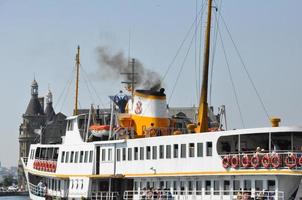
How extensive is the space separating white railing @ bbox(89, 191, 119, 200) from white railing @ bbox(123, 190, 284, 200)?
77 centimetres

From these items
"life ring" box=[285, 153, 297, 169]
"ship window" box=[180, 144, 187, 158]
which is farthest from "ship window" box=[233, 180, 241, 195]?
"life ring" box=[285, 153, 297, 169]

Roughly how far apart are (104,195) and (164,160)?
6.45 meters

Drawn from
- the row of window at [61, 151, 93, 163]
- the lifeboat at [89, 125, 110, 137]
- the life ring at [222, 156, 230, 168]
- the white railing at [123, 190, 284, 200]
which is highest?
the lifeboat at [89, 125, 110, 137]

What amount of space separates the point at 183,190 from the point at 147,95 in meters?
8.12

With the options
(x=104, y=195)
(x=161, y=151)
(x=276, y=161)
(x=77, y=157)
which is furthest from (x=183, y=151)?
(x=77, y=157)

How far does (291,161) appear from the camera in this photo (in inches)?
1282

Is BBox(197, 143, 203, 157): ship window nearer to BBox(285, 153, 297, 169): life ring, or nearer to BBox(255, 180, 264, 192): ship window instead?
BBox(255, 180, 264, 192): ship window

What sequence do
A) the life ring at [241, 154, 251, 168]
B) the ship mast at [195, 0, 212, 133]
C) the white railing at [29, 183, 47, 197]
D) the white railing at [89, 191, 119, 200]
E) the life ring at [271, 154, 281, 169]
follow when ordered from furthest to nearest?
the white railing at [29, 183, 47, 197], the white railing at [89, 191, 119, 200], the ship mast at [195, 0, 212, 133], the life ring at [241, 154, 251, 168], the life ring at [271, 154, 281, 169]

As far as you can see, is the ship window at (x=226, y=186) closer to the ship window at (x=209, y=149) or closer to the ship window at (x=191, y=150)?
the ship window at (x=209, y=149)

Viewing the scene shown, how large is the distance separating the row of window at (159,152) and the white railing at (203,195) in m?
2.08

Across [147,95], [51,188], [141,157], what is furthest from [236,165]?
[51,188]

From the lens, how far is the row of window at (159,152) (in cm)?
3769

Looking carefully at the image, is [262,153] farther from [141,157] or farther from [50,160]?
[50,160]

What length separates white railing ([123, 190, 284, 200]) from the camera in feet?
112
